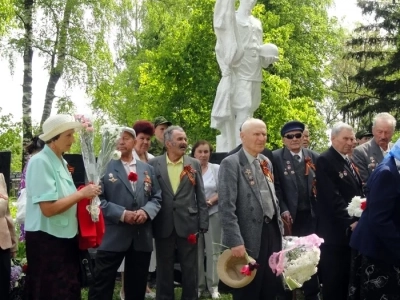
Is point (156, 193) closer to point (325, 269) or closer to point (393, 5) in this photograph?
point (325, 269)

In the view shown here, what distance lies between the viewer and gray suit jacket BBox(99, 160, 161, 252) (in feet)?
21.3

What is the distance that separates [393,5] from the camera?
1257 inches

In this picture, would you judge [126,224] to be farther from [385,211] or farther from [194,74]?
[194,74]

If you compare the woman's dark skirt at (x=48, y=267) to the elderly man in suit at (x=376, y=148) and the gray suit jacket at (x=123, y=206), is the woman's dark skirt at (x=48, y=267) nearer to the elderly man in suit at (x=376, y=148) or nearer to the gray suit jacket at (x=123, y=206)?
the gray suit jacket at (x=123, y=206)

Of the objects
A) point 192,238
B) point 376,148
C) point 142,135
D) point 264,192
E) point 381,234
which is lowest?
point 381,234

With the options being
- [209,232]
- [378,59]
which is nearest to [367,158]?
[209,232]

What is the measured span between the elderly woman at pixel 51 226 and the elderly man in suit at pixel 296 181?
9.07 feet

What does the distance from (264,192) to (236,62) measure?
6702mm

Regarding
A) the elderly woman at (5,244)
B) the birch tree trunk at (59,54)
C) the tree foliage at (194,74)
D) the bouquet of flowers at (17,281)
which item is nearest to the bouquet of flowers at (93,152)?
the elderly woman at (5,244)

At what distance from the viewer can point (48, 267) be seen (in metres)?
5.25

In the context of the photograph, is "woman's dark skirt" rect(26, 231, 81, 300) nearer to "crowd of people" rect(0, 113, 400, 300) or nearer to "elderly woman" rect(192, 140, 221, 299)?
"crowd of people" rect(0, 113, 400, 300)

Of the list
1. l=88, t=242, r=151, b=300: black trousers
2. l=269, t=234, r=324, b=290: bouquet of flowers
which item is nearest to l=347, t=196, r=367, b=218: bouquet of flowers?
l=269, t=234, r=324, b=290: bouquet of flowers

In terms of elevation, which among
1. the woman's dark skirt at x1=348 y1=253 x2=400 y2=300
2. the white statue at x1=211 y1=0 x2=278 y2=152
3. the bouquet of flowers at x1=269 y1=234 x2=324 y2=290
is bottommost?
the woman's dark skirt at x1=348 y1=253 x2=400 y2=300

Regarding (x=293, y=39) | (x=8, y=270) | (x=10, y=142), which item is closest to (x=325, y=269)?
(x=8, y=270)
